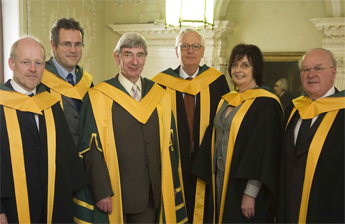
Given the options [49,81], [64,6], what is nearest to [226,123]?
[49,81]

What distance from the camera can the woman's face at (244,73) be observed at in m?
3.03

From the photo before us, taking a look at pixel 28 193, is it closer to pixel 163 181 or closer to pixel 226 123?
pixel 163 181

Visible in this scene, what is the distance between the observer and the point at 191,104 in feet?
11.9

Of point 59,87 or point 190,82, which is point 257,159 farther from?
point 59,87

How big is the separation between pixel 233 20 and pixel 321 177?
15.0 ft

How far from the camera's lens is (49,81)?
3.02 m

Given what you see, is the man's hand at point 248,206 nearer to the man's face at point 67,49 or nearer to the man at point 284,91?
the man's face at point 67,49

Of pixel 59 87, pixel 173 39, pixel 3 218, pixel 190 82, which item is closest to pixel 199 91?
pixel 190 82

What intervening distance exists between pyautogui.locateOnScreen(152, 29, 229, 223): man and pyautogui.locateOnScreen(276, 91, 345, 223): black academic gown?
38.7 inches

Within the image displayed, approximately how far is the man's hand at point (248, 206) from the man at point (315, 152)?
0.67 feet

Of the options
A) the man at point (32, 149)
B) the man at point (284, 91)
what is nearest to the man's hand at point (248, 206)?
the man at point (32, 149)

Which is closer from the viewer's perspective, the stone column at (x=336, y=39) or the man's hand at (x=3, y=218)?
the man's hand at (x=3, y=218)

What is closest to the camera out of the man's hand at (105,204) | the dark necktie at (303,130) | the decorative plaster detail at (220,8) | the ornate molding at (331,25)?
the dark necktie at (303,130)

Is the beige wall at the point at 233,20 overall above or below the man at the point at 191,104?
above
